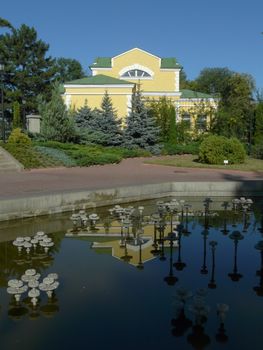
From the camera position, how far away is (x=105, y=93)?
102 feet

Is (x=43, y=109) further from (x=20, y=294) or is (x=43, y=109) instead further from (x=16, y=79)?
(x=16, y=79)

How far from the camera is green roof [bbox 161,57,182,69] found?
36.8 m

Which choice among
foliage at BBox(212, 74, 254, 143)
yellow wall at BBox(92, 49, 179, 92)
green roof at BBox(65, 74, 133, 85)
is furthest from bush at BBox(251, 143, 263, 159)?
yellow wall at BBox(92, 49, 179, 92)

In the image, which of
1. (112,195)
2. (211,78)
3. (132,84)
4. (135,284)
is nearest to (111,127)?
(132,84)

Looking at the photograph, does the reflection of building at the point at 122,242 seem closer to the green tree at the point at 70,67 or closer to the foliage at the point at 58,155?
the foliage at the point at 58,155

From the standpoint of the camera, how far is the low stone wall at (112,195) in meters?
8.52

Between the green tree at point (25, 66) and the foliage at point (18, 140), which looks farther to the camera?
the green tree at point (25, 66)

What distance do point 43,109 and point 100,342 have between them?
21915 mm

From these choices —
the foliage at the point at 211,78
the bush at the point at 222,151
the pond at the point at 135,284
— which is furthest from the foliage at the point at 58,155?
the foliage at the point at 211,78

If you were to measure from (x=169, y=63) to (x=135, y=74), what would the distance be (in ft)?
11.4

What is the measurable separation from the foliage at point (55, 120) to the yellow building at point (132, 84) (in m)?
8.61

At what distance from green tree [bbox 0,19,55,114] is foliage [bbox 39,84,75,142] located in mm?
23146

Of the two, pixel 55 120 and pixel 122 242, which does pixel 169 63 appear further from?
pixel 122 242

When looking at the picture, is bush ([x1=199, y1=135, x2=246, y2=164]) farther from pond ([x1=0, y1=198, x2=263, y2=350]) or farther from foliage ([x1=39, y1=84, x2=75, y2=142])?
pond ([x1=0, y1=198, x2=263, y2=350])
